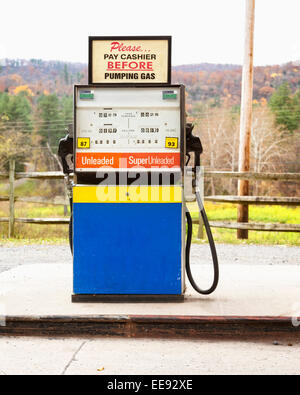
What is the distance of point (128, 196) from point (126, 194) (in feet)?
0.08

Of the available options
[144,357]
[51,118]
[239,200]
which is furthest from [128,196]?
[51,118]

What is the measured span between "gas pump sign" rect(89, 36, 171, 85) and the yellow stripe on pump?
0.99m

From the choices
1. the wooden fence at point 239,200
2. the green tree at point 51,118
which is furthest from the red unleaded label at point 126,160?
the green tree at point 51,118

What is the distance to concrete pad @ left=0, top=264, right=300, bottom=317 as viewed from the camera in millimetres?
5164

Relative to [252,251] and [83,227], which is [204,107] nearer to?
[252,251]

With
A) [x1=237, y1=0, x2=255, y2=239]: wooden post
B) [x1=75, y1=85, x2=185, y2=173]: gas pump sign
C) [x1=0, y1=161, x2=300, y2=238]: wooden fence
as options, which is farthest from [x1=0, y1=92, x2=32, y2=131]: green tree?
[x1=75, y1=85, x2=185, y2=173]: gas pump sign

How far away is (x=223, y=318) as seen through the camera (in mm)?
4938

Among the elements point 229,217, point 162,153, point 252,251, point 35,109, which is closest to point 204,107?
point 35,109

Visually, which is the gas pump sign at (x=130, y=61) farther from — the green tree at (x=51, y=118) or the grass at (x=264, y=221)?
the green tree at (x=51, y=118)

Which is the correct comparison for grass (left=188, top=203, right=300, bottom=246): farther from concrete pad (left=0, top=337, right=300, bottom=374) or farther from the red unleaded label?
concrete pad (left=0, top=337, right=300, bottom=374)

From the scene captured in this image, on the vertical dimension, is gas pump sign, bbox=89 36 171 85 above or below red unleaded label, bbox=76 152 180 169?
above

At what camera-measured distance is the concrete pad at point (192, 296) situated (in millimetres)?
5164

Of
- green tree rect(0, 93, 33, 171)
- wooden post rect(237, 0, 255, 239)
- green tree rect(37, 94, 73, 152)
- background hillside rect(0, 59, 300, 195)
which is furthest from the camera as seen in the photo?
green tree rect(37, 94, 73, 152)

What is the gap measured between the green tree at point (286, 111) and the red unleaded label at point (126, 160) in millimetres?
53597
